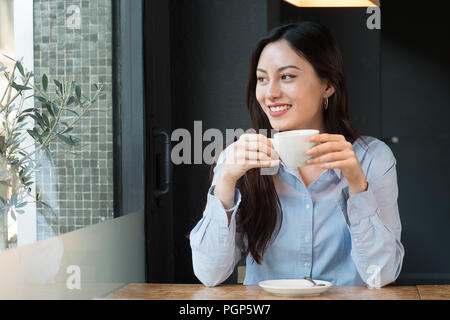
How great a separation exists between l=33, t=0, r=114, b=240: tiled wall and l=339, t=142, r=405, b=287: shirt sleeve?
70 centimetres

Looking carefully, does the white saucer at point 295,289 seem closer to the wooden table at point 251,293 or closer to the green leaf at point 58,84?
the wooden table at point 251,293

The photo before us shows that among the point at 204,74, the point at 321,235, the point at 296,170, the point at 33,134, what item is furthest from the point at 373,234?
the point at 204,74

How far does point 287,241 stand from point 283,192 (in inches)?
5.0

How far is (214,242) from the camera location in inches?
57.3

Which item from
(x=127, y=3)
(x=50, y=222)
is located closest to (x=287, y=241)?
(x=50, y=222)

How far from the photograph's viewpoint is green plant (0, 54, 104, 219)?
1.23 metres

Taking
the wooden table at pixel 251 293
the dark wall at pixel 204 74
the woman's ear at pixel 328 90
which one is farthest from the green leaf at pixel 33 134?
the dark wall at pixel 204 74

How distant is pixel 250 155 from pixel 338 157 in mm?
190

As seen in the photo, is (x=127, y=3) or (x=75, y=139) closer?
(x=75, y=139)

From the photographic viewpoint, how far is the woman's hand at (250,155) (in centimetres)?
129

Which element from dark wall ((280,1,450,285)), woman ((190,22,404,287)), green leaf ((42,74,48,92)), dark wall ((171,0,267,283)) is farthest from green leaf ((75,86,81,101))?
dark wall ((280,1,450,285))

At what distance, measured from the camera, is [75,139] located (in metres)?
1.67

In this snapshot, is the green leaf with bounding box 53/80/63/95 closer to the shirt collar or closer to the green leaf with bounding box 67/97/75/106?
the green leaf with bounding box 67/97/75/106
